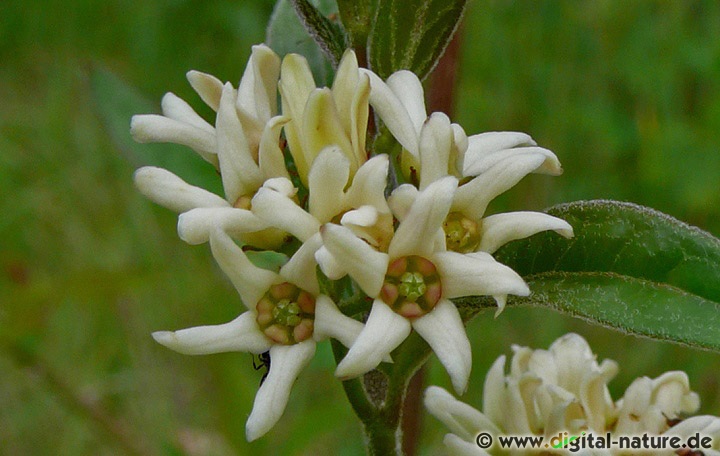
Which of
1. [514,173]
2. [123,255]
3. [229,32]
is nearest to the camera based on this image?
[514,173]

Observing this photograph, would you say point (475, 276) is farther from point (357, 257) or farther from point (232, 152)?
point (232, 152)

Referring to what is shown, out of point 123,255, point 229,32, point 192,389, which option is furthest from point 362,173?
point 229,32

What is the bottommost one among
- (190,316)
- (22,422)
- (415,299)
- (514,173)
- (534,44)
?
(22,422)

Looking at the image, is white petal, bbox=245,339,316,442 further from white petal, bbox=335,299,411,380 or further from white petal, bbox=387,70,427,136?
white petal, bbox=387,70,427,136

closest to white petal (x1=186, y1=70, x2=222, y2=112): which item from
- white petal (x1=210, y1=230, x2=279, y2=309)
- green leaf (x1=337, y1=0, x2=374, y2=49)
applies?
green leaf (x1=337, y1=0, x2=374, y2=49)

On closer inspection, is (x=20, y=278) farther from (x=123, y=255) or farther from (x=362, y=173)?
(x=362, y=173)
